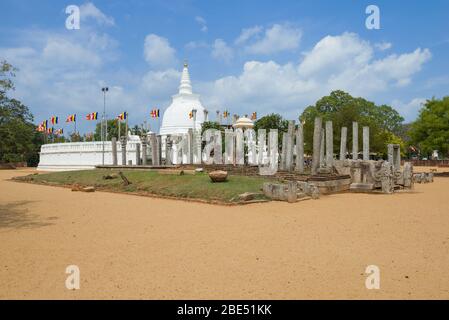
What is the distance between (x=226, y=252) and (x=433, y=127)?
1270 inches

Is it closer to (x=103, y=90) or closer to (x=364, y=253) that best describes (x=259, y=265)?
(x=364, y=253)

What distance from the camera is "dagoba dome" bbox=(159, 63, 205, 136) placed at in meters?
48.1

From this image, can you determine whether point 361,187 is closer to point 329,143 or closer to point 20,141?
point 329,143

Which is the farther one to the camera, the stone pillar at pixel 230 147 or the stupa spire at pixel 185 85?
the stupa spire at pixel 185 85

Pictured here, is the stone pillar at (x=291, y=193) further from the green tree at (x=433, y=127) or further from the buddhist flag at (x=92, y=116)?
the buddhist flag at (x=92, y=116)

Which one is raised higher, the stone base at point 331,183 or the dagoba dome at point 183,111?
the dagoba dome at point 183,111

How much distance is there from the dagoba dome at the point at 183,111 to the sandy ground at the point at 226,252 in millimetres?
36576

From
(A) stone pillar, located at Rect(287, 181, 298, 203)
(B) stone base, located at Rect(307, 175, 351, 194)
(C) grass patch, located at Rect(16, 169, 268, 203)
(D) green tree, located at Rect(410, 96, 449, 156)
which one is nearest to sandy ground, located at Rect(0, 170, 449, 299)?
(A) stone pillar, located at Rect(287, 181, 298, 203)

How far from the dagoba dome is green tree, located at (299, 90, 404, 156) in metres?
14.0

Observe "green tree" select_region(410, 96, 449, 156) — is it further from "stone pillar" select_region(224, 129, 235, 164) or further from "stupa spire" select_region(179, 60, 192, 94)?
"stupa spire" select_region(179, 60, 192, 94)

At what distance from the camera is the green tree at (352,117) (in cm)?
4238

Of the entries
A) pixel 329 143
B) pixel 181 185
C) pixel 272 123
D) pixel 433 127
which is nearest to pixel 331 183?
pixel 329 143

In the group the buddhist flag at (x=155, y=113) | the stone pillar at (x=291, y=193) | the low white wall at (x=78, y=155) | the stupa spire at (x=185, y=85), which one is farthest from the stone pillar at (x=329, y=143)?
the stupa spire at (x=185, y=85)
